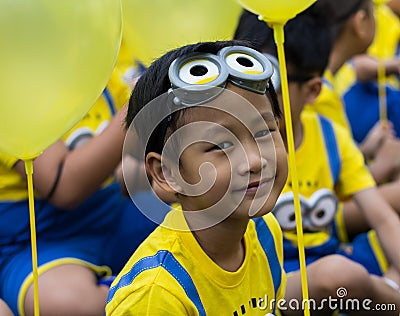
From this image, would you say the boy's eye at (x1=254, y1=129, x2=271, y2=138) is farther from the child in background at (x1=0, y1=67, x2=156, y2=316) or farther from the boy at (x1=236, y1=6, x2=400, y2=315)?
the boy at (x1=236, y1=6, x2=400, y2=315)

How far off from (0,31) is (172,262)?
35cm

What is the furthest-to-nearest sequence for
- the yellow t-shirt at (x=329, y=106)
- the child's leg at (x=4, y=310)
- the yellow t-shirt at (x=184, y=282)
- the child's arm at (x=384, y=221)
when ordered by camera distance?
the yellow t-shirt at (x=329, y=106) < the child's arm at (x=384, y=221) < the child's leg at (x=4, y=310) < the yellow t-shirt at (x=184, y=282)

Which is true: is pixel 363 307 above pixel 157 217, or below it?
below

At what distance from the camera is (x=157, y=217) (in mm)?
1148

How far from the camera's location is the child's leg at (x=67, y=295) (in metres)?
1.21

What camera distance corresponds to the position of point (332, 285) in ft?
Result: 4.03

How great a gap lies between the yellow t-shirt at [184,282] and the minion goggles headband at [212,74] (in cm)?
18

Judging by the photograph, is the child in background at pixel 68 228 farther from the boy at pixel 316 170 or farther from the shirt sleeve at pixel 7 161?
the boy at pixel 316 170

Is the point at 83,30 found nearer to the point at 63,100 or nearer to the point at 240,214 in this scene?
the point at 63,100

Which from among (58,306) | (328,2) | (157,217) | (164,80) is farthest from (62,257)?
(328,2)

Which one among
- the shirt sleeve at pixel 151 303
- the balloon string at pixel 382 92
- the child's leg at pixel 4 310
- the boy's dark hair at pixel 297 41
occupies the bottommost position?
the shirt sleeve at pixel 151 303

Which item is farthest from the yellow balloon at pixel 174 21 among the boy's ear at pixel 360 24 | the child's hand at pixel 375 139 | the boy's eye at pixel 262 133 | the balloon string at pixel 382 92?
the balloon string at pixel 382 92

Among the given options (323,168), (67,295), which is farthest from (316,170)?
(67,295)

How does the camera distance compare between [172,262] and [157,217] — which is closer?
[172,262]
